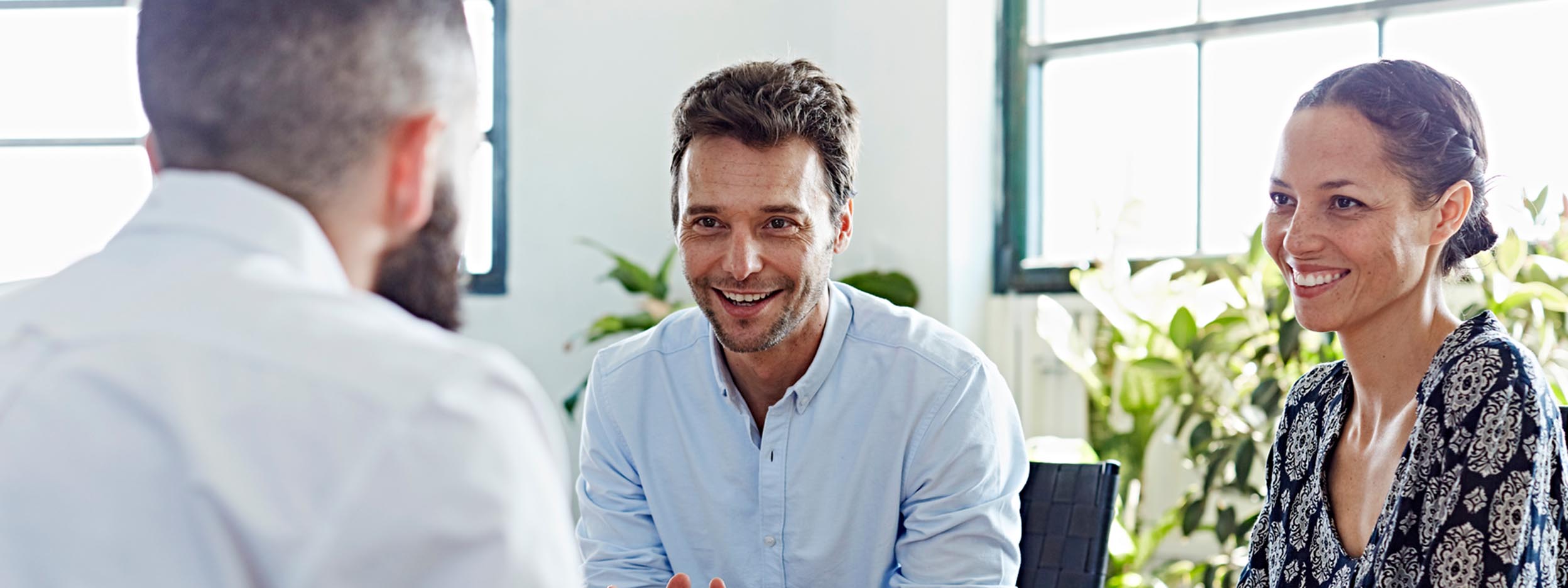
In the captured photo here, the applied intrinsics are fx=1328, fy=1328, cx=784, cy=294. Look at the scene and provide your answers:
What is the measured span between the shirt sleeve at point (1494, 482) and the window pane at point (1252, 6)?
2175 millimetres

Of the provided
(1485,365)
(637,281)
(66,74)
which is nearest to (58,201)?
(66,74)

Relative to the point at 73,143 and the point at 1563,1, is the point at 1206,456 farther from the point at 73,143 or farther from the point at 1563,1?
the point at 73,143

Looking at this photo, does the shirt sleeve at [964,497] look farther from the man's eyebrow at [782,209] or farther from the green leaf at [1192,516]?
the green leaf at [1192,516]

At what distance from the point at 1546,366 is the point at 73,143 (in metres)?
4.24

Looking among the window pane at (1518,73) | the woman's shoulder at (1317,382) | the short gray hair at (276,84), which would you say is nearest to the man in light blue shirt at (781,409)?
the woman's shoulder at (1317,382)

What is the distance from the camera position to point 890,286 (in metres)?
3.48

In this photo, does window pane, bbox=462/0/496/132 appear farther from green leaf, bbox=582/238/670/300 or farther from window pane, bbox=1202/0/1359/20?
window pane, bbox=1202/0/1359/20

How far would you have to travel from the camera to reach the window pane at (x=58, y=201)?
431 cm

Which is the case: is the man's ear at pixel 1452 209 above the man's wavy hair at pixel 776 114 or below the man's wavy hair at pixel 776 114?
below

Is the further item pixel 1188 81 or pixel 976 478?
pixel 1188 81

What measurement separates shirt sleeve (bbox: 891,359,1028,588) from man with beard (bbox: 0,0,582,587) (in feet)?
3.38

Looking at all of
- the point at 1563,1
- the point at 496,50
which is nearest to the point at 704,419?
the point at 1563,1

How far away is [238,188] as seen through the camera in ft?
2.19

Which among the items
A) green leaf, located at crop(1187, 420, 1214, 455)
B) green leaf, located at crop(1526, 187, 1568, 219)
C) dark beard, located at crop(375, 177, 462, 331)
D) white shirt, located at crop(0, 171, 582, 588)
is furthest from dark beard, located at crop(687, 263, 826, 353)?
green leaf, located at crop(1526, 187, 1568, 219)
